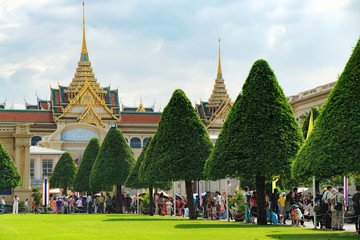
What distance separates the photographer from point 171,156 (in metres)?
30.3

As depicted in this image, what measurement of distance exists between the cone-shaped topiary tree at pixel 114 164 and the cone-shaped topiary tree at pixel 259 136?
18.9 metres

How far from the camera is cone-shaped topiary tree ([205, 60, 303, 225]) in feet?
79.4

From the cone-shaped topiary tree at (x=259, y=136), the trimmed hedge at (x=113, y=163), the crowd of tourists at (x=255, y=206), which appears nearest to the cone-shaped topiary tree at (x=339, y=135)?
the crowd of tourists at (x=255, y=206)

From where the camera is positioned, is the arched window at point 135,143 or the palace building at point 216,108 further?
the palace building at point 216,108

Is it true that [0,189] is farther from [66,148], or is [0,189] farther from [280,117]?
[66,148]

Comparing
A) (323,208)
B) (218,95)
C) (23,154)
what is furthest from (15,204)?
(218,95)

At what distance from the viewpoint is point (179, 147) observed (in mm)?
30453

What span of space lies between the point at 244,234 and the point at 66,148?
84483 mm

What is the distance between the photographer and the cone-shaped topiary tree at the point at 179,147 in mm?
30125

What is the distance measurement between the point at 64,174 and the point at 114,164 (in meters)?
27.1

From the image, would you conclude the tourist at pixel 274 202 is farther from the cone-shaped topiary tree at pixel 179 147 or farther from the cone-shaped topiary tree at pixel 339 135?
the cone-shaped topiary tree at pixel 339 135

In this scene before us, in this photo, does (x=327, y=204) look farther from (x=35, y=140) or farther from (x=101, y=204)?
(x=35, y=140)

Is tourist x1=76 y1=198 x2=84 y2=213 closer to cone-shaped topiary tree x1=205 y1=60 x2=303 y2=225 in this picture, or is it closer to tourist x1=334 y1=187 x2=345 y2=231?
cone-shaped topiary tree x1=205 y1=60 x2=303 y2=225

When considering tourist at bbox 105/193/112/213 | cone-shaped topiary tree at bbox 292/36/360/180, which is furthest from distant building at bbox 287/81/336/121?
cone-shaped topiary tree at bbox 292/36/360/180
